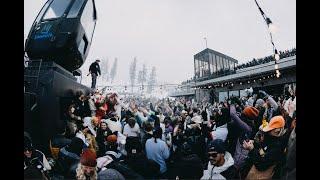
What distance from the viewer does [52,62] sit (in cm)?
591

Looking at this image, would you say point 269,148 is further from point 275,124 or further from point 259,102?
point 259,102

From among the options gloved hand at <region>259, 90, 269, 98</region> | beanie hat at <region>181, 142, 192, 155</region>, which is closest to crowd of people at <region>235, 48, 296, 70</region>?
gloved hand at <region>259, 90, 269, 98</region>

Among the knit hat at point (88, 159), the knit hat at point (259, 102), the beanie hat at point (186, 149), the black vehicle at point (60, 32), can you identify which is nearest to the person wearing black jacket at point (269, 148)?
the knit hat at point (259, 102)

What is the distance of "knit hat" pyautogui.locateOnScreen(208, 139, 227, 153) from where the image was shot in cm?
600

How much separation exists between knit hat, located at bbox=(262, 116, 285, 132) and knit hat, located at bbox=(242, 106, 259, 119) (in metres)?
0.33

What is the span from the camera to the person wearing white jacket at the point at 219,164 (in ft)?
19.5

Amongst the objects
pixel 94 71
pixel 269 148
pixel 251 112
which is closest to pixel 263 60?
pixel 251 112

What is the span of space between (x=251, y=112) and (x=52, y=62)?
436 cm

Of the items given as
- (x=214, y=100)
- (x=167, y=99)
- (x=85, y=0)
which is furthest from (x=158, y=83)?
(x=85, y=0)

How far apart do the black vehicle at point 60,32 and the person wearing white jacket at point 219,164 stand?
3635 mm

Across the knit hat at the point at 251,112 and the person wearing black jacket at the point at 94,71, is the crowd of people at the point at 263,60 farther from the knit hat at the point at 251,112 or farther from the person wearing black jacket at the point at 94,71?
the person wearing black jacket at the point at 94,71

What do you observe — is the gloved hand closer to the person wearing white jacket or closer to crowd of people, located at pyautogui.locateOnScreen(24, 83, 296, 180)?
crowd of people, located at pyautogui.locateOnScreen(24, 83, 296, 180)
